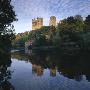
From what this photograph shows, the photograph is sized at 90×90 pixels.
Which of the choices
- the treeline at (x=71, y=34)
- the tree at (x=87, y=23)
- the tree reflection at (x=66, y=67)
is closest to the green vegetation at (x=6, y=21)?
the tree reflection at (x=66, y=67)

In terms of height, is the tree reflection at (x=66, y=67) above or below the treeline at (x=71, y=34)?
below

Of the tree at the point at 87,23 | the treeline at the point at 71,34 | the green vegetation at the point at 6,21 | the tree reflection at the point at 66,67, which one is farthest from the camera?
the tree at the point at 87,23

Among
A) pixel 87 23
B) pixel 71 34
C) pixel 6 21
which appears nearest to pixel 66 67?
pixel 6 21

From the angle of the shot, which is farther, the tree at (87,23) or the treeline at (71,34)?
the tree at (87,23)

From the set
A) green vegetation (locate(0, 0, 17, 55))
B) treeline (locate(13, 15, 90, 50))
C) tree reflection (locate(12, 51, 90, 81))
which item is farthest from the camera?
treeline (locate(13, 15, 90, 50))

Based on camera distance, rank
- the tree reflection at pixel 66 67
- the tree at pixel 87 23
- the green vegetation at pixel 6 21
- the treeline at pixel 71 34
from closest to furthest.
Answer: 1. the tree reflection at pixel 66 67
2. the green vegetation at pixel 6 21
3. the treeline at pixel 71 34
4. the tree at pixel 87 23

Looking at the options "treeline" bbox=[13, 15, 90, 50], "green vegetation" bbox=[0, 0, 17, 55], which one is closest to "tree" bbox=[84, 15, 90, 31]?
"treeline" bbox=[13, 15, 90, 50]

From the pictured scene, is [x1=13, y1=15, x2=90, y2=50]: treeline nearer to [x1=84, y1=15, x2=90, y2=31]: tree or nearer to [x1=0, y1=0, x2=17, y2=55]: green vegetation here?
[x1=84, y1=15, x2=90, y2=31]: tree

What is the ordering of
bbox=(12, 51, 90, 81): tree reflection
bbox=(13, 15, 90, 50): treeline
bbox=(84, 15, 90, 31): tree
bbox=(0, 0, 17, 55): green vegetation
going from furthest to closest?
bbox=(84, 15, 90, 31): tree, bbox=(13, 15, 90, 50): treeline, bbox=(0, 0, 17, 55): green vegetation, bbox=(12, 51, 90, 81): tree reflection

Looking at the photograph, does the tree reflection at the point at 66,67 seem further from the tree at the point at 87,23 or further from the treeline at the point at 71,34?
the tree at the point at 87,23

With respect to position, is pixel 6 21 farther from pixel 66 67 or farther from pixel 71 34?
pixel 71 34

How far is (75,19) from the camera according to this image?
6447 inches

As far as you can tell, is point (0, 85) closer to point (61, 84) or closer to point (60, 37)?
point (61, 84)

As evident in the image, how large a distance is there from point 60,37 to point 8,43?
296ft
